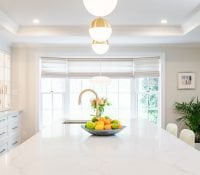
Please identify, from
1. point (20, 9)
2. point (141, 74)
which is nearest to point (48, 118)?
point (141, 74)

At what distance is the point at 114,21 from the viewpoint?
5.73 metres

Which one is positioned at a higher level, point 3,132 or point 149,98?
point 149,98

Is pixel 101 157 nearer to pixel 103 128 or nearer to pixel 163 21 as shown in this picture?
pixel 103 128

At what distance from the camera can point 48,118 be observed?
25.1 ft

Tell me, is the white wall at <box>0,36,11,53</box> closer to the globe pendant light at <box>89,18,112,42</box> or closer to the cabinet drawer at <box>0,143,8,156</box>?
the cabinet drawer at <box>0,143,8,156</box>

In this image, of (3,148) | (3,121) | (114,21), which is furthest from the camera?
(3,148)

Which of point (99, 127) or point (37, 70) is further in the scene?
point (37, 70)

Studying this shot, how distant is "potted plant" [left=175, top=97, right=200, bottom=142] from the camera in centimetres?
682

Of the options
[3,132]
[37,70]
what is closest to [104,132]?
[3,132]

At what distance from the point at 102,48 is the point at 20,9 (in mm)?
1500

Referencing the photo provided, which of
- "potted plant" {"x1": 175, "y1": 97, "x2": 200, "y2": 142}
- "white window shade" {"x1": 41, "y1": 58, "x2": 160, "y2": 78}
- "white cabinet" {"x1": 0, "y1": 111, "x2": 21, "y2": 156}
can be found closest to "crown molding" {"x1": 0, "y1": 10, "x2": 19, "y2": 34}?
"white cabinet" {"x1": 0, "y1": 111, "x2": 21, "y2": 156}

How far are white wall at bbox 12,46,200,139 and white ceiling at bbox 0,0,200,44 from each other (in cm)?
42

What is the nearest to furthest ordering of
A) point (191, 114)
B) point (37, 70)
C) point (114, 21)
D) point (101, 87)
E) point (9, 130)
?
1. point (114, 21)
2. point (9, 130)
3. point (191, 114)
4. point (37, 70)
5. point (101, 87)

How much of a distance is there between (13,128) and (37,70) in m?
1.42
